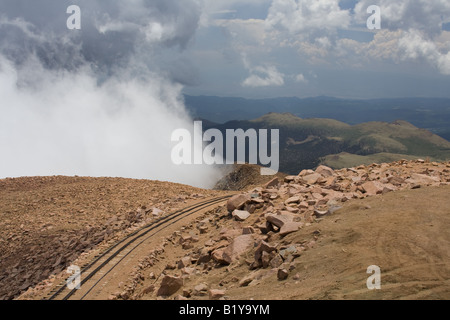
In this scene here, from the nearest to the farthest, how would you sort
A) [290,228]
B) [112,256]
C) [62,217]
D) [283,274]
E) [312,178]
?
[283,274] < [290,228] < [112,256] < [312,178] < [62,217]

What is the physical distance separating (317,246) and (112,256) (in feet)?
42.2

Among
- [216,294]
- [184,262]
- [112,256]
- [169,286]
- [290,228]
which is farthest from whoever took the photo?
[112,256]

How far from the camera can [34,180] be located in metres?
47.2

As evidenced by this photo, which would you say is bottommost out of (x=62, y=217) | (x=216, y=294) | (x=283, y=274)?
(x=62, y=217)

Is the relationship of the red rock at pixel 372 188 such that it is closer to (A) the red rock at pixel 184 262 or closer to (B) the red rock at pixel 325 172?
(B) the red rock at pixel 325 172

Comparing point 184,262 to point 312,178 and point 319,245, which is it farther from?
point 312,178

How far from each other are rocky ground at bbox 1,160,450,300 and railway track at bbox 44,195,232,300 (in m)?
1.43

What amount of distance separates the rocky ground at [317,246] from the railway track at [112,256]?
4.71 ft

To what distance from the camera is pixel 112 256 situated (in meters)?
22.0

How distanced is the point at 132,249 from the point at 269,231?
963 cm

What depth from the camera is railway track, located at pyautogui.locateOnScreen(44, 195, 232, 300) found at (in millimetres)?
17819

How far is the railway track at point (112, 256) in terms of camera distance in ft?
58.5

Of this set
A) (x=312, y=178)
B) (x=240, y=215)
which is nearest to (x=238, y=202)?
(x=240, y=215)
